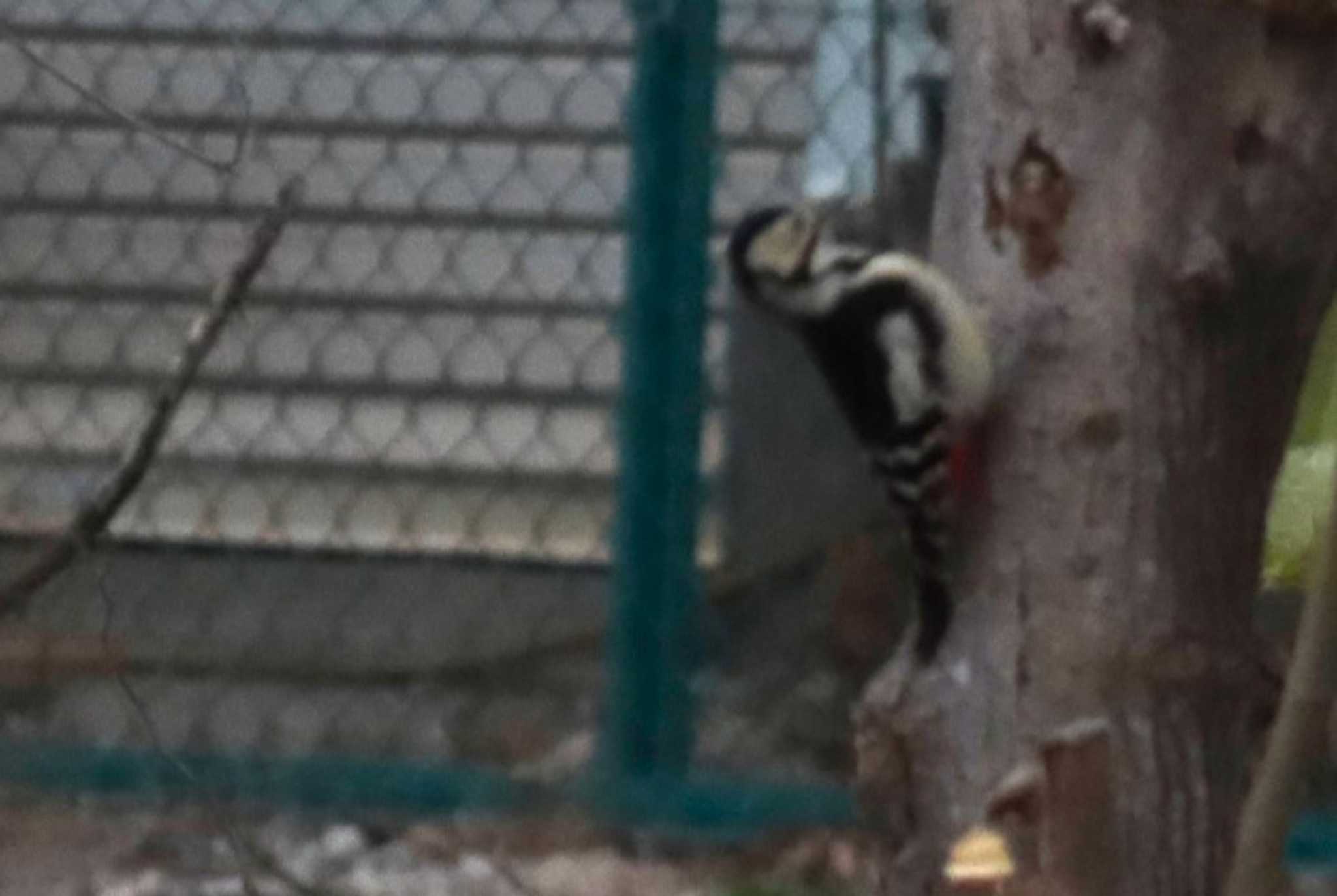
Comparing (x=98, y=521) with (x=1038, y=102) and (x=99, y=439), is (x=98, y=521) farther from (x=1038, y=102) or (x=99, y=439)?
(x=99, y=439)

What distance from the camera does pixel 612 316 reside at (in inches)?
173

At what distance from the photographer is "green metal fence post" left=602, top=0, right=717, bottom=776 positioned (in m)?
3.41

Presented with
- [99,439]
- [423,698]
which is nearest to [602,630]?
[423,698]

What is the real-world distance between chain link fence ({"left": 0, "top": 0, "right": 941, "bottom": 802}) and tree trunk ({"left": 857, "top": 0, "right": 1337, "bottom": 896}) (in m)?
2.39

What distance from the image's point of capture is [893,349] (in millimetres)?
1884

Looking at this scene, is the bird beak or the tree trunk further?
the bird beak

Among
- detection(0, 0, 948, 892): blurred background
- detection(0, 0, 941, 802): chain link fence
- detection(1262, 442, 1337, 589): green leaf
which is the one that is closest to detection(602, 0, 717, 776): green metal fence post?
detection(0, 0, 948, 892): blurred background

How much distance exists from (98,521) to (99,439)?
2660 millimetres

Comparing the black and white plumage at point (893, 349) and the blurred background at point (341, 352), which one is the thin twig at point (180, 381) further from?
the blurred background at point (341, 352)

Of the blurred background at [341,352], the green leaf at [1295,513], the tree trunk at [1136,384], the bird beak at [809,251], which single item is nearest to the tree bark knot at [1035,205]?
the tree trunk at [1136,384]

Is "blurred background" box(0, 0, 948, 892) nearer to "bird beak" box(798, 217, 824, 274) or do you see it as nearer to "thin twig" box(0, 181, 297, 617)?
"bird beak" box(798, 217, 824, 274)

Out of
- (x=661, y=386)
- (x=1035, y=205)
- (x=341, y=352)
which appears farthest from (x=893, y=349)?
(x=341, y=352)

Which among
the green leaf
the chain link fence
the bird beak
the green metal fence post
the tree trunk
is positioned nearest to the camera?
the tree trunk

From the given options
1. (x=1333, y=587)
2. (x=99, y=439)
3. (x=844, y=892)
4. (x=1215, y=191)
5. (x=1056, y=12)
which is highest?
(x=1056, y=12)
